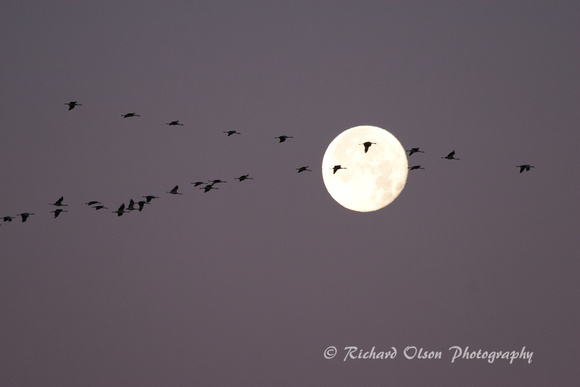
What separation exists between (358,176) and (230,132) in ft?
62.9

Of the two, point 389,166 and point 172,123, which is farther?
point 389,166

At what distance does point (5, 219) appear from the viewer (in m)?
84.8

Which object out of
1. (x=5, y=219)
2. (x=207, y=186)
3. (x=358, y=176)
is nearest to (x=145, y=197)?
(x=207, y=186)

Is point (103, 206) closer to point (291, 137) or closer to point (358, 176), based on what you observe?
point (291, 137)

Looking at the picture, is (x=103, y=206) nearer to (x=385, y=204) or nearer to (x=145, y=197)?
(x=145, y=197)

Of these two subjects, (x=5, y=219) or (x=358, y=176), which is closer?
(x=5, y=219)

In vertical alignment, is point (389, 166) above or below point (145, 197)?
above

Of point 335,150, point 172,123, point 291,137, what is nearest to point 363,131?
point 335,150

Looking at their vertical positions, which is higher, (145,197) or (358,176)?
(358,176)

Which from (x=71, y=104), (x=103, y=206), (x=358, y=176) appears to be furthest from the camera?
(x=358, y=176)

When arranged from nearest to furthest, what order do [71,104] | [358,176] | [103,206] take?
[71,104], [103,206], [358,176]

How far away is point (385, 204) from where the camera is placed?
333ft

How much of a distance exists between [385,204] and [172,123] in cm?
2409

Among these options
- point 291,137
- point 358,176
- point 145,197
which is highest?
point 358,176
